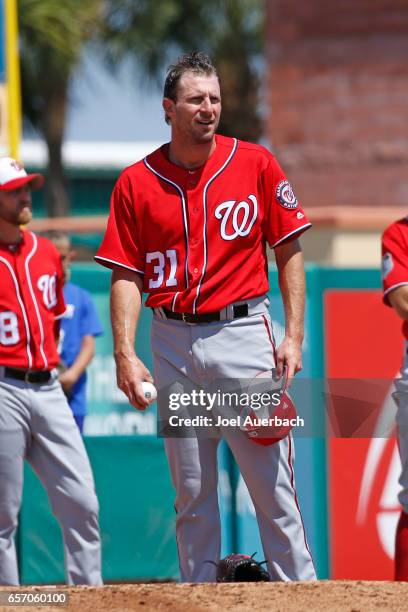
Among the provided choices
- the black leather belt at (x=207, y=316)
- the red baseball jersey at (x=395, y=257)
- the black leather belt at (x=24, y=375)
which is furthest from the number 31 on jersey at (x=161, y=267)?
the black leather belt at (x=24, y=375)

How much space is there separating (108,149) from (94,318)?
33.3m

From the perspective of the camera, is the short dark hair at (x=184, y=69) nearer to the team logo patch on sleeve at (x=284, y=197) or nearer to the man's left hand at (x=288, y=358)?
the team logo patch on sleeve at (x=284, y=197)

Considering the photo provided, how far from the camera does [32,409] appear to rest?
20.6 feet

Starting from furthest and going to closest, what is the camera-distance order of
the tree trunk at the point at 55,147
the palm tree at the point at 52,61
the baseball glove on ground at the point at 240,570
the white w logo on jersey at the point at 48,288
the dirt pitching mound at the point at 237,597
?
1. the tree trunk at the point at 55,147
2. the palm tree at the point at 52,61
3. the white w logo on jersey at the point at 48,288
4. the baseball glove on ground at the point at 240,570
5. the dirt pitching mound at the point at 237,597

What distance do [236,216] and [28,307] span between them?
4.79ft

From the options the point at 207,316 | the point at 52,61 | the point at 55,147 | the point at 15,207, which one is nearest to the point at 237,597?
the point at 207,316

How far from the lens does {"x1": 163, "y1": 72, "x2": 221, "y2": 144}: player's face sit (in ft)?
17.1

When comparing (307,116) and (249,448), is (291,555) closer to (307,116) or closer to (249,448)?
(249,448)

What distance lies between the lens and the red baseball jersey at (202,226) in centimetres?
528

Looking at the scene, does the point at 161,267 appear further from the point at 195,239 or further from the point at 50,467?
the point at 50,467

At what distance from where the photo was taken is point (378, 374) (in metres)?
7.96

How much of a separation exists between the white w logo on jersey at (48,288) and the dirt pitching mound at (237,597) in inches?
72.9

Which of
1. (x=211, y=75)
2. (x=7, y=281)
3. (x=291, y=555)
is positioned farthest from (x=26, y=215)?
(x=291, y=555)

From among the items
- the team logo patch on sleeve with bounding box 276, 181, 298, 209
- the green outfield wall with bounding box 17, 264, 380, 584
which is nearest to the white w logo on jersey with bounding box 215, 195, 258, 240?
Answer: the team logo patch on sleeve with bounding box 276, 181, 298, 209
